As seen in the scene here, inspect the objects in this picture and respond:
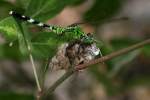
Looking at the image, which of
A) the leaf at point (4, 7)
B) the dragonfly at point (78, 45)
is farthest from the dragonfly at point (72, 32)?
the leaf at point (4, 7)

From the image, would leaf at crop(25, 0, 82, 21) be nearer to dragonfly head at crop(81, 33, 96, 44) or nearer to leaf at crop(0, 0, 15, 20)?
dragonfly head at crop(81, 33, 96, 44)

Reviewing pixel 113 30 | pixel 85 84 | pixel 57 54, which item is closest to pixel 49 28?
pixel 57 54

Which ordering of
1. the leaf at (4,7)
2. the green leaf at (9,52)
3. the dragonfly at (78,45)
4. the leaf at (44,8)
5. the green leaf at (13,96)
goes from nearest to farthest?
the dragonfly at (78,45) → the leaf at (44,8) → the leaf at (4,7) → the green leaf at (13,96) → the green leaf at (9,52)

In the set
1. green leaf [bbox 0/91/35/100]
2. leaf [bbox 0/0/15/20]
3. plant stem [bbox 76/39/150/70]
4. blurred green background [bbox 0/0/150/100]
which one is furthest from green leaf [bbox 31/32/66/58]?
green leaf [bbox 0/91/35/100]

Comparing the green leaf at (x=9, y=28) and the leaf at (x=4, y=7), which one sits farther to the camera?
the leaf at (x=4, y=7)

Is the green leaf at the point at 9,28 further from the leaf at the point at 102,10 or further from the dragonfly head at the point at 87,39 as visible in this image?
the leaf at the point at 102,10

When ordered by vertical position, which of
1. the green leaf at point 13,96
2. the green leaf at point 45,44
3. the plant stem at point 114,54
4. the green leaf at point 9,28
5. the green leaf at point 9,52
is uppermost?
the green leaf at point 9,28

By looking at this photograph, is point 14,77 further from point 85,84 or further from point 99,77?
point 85,84

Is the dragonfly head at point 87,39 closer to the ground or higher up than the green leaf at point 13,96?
higher up

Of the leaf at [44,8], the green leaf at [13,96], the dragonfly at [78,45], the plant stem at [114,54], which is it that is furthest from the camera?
the green leaf at [13,96]
